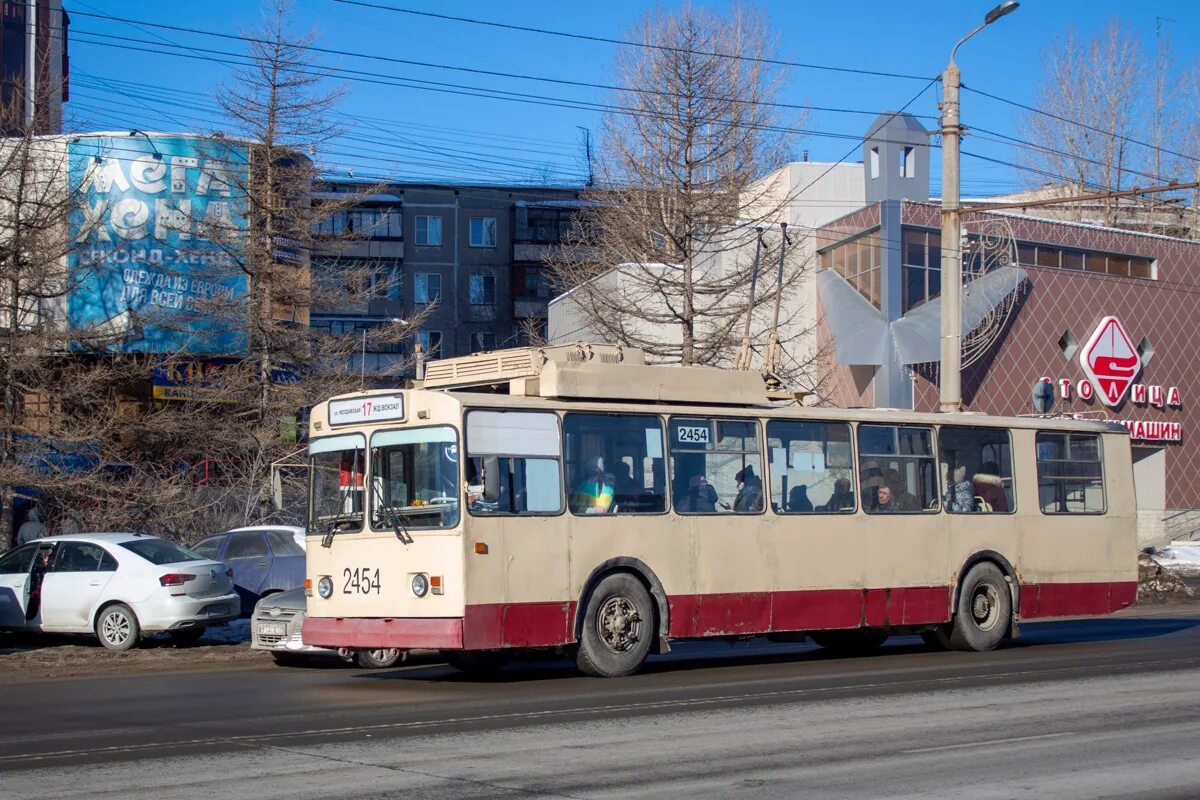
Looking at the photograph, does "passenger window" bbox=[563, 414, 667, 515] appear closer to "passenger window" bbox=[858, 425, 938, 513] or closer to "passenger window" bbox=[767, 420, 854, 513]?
"passenger window" bbox=[767, 420, 854, 513]

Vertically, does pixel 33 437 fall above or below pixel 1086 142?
below

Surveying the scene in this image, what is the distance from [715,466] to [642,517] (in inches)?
45.9

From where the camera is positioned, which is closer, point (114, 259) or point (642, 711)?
point (642, 711)

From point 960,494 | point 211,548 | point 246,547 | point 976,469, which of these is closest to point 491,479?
point 960,494

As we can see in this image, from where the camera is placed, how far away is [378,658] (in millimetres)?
15953

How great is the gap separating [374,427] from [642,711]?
169 inches

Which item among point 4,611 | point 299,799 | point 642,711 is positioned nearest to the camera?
point 299,799

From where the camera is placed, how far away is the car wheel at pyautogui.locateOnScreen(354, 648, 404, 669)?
15906mm

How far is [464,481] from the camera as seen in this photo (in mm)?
13039

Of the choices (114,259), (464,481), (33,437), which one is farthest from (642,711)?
(114,259)

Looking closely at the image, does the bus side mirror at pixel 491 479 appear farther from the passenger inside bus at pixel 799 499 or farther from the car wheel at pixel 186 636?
the car wheel at pixel 186 636

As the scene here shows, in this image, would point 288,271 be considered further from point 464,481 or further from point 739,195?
point 464,481

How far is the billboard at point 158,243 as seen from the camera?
30.1m

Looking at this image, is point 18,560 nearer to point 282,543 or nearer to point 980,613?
point 282,543
